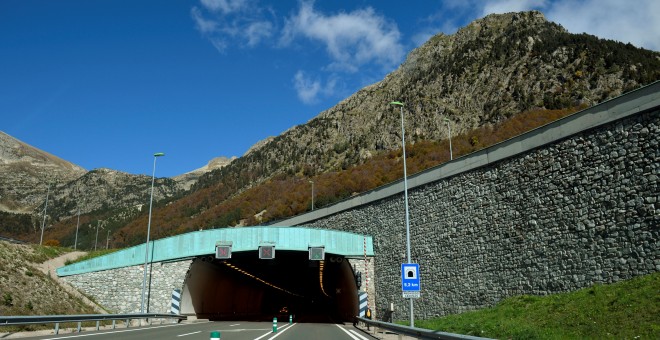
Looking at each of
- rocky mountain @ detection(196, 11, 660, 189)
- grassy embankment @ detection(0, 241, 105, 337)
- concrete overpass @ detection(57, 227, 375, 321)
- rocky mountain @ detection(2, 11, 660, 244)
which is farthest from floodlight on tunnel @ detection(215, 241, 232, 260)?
rocky mountain @ detection(196, 11, 660, 189)

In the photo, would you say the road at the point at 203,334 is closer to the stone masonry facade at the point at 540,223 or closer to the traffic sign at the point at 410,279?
the traffic sign at the point at 410,279

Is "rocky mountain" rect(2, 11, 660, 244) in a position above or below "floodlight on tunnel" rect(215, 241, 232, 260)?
above

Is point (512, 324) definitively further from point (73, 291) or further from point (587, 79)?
point (587, 79)

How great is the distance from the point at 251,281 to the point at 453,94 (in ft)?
290

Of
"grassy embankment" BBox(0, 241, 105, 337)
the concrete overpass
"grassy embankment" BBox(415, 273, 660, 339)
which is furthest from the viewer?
the concrete overpass

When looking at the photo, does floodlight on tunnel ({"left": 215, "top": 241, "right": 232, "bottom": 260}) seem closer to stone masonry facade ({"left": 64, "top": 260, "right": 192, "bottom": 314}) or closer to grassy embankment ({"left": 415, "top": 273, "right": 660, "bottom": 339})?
stone masonry facade ({"left": 64, "top": 260, "right": 192, "bottom": 314})

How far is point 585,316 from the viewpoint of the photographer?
1794 centimetres

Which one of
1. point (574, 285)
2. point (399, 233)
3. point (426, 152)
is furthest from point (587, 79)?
point (574, 285)

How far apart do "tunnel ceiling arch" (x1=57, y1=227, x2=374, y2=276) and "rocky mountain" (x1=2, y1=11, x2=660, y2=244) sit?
201 feet

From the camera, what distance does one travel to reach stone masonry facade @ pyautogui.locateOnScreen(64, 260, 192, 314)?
37875mm

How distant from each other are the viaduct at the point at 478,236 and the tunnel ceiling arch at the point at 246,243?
86 mm

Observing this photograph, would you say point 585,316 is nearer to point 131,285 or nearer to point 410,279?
point 410,279

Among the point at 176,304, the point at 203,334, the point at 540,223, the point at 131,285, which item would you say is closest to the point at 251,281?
the point at 131,285

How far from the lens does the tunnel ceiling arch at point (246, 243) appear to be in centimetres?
3831
